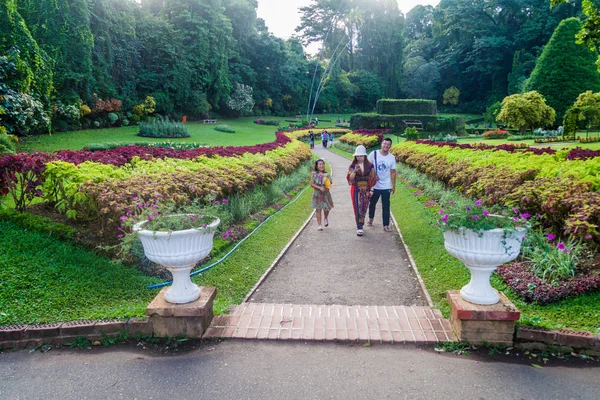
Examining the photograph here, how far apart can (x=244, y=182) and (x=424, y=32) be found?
247 ft

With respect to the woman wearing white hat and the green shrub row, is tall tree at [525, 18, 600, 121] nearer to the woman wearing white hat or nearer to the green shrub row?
the green shrub row

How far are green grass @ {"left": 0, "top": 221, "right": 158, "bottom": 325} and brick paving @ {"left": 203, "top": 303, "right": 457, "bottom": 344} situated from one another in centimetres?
92

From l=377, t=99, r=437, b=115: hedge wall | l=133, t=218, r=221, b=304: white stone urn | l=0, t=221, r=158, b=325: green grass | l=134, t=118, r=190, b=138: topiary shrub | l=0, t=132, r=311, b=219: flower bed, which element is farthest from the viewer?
l=377, t=99, r=437, b=115: hedge wall

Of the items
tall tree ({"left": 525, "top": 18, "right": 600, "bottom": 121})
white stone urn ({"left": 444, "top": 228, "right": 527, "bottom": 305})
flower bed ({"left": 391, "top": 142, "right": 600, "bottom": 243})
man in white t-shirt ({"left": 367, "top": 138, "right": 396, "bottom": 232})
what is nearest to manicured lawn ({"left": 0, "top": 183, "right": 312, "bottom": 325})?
white stone urn ({"left": 444, "top": 228, "right": 527, "bottom": 305})

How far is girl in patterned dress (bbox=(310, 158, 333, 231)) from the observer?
7449 mm

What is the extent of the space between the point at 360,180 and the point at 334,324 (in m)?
A: 3.82

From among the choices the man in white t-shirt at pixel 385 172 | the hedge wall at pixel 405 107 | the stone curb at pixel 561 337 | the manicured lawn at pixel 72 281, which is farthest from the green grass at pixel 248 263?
the hedge wall at pixel 405 107

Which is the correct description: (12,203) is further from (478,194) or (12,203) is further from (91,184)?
(478,194)

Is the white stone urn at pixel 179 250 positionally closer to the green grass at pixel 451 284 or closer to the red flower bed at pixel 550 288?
the green grass at pixel 451 284

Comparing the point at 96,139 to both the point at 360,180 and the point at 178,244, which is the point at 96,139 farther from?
the point at 178,244

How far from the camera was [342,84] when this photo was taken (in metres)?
57.8

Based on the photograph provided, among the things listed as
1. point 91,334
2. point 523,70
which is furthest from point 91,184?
point 523,70

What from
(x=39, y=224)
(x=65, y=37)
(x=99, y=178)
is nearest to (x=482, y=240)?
(x=99, y=178)

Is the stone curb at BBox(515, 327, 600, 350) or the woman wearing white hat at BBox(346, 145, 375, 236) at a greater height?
the woman wearing white hat at BBox(346, 145, 375, 236)
